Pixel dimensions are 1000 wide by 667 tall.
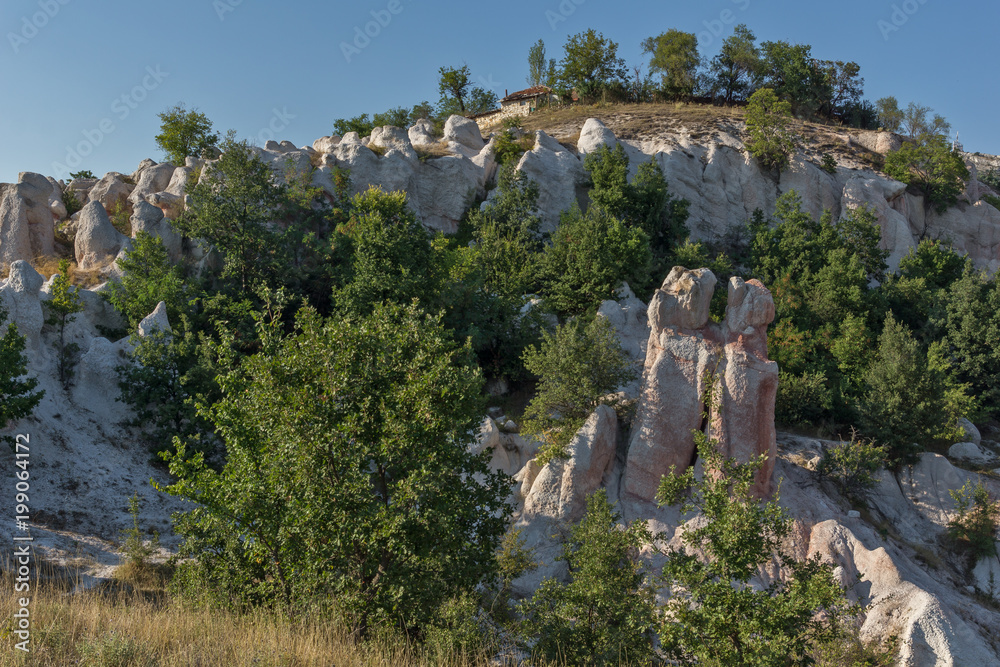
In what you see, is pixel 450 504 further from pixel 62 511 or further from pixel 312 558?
pixel 62 511

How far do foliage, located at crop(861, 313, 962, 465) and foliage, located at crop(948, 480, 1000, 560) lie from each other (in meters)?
1.76

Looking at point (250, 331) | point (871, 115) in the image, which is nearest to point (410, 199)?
point (250, 331)

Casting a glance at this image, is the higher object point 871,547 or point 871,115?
point 871,115

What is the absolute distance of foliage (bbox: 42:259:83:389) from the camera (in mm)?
17594

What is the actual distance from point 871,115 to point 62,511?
2293 inches

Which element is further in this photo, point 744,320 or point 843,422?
point 843,422

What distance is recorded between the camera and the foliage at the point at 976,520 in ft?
56.9

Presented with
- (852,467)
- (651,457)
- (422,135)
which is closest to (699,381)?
(651,457)

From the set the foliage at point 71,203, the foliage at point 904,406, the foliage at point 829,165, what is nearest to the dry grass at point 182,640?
the foliage at point 904,406

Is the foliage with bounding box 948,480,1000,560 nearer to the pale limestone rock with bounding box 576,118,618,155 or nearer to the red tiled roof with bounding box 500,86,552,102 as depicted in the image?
the pale limestone rock with bounding box 576,118,618,155

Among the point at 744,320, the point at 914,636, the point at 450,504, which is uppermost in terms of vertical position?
the point at 744,320

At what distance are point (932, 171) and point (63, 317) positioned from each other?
1788 inches

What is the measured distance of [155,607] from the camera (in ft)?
31.8

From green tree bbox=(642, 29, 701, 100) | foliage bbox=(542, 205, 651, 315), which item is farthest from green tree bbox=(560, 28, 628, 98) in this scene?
foliage bbox=(542, 205, 651, 315)
